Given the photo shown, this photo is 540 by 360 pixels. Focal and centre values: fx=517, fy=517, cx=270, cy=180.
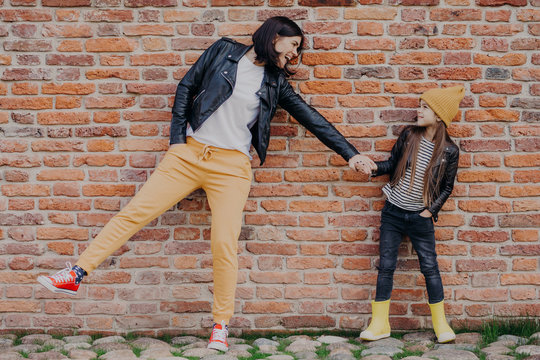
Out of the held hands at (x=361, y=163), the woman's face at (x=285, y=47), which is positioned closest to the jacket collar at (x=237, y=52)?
the woman's face at (x=285, y=47)

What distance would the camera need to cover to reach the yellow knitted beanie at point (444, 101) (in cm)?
335

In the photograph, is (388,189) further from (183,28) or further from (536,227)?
(183,28)

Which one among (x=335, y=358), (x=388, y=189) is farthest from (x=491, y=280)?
(x=335, y=358)

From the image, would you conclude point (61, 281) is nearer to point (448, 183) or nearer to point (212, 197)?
point (212, 197)

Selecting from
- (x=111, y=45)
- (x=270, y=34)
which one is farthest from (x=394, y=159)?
(x=111, y=45)

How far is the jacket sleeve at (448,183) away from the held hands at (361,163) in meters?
0.49

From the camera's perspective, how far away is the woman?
321cm

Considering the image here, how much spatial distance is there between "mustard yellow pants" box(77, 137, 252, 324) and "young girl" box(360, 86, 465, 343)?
3.12 ft

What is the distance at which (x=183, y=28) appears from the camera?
356 centimetres

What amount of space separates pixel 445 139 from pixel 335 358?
1.59 metres

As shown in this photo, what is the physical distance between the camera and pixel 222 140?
328 centimetres

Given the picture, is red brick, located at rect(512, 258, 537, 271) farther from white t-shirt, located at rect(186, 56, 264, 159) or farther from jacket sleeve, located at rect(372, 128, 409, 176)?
white t-shirt, located at rect(186, 56, 264, 159)

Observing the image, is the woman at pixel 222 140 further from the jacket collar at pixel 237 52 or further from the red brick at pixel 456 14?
the red brick at pixel 456 14

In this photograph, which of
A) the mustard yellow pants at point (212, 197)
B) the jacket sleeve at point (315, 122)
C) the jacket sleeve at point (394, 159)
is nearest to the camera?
the mustard yellow pants at point (212, 197)
